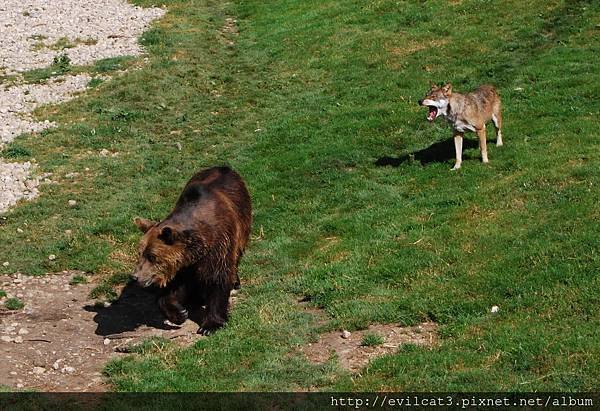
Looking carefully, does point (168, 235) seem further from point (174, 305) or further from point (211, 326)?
point (211, 326)

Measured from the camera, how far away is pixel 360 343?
12820mm

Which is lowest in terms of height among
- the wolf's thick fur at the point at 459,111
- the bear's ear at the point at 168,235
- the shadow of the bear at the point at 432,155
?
the shadow of the bear at the point at 432,155

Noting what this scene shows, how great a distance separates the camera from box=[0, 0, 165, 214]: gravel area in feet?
73.6

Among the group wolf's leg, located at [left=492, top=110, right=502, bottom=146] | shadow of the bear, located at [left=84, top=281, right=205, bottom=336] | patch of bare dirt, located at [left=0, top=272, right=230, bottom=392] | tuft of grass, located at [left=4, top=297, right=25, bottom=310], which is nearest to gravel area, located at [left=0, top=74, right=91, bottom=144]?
patch of bare dirt, located at [left=0, top=272, right=230, bottom=392]

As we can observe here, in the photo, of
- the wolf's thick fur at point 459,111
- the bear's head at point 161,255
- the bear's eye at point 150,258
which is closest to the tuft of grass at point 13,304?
the bear's head at point 161,255

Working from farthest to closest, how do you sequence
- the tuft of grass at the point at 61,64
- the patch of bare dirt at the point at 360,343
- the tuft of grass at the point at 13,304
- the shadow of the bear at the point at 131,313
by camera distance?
the tuft of grass at the point at 61,64, the tuft of grass at the point at 13,304, the shadow of the bear at the point at 131,313, the patch of bare dirt at the point at 360,343

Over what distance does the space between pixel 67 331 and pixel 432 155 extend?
10.8m

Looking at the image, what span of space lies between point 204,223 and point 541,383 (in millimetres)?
5984

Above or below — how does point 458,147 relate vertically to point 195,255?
below

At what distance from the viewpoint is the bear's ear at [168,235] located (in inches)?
517

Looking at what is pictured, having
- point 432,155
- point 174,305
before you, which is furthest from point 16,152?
point 432,155

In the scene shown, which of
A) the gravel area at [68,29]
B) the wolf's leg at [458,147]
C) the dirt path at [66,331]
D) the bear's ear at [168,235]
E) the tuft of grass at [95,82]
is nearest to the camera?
the dirt path at [66,331]

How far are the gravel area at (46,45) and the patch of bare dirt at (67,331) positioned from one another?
4698mm

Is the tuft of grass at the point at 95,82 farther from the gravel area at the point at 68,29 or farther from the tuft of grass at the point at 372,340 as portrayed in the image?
the tuft of grass at the point at 372,340
